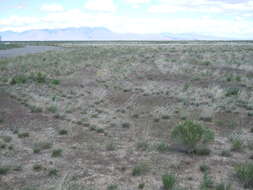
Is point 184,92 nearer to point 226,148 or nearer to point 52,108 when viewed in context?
point 52,108

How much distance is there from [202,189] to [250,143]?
437cm

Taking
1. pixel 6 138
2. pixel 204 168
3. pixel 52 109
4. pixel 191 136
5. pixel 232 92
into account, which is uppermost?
pixel 232 92

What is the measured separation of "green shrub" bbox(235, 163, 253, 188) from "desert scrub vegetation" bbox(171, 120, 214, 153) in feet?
6.98

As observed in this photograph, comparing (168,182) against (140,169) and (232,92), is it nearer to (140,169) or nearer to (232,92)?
(140,169)

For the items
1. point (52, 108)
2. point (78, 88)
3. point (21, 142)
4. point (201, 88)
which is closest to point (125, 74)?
point (78, 88)

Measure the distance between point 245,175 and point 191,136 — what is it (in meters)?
2.68

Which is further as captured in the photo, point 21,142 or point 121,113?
point 121,113

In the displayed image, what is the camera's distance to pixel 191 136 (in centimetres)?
1054

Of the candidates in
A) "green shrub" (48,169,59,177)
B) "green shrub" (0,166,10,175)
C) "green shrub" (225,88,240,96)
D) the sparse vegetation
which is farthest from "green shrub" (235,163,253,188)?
"green shrub" (225,88,240,96)

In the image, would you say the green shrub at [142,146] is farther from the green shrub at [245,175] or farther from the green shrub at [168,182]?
the green shrub at [245,175]

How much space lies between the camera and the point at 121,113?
51.8ft

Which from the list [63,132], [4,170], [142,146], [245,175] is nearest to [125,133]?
[142,146]

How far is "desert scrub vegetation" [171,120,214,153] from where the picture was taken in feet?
34.6

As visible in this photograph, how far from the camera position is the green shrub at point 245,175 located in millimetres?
7977
